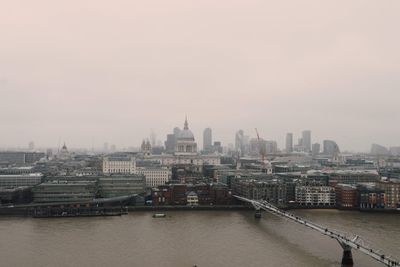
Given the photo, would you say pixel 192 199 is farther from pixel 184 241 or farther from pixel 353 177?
pixel 353 177

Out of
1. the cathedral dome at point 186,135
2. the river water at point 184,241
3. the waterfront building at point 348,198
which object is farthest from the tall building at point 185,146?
the river water at point 184,241

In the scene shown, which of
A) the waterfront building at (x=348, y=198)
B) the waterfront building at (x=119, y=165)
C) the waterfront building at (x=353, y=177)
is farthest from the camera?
the waterfront building at (x=119, y=165)

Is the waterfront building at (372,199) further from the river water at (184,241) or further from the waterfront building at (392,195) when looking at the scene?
the river water at (184,241)

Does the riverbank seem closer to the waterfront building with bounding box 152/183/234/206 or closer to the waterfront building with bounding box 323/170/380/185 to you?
the waterfront building with bounding box 152/183/234/206

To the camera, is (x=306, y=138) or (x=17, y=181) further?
(x=306, y=138)

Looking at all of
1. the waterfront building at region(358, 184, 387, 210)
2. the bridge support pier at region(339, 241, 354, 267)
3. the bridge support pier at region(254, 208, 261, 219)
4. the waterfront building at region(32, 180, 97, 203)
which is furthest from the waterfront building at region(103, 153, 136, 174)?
the bridge support pier at region(339, 241, 354, 267)

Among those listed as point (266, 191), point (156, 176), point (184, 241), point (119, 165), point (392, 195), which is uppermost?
point (119, 165)

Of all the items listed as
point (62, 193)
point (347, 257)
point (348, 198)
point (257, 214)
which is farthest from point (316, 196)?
point (62, 193)
